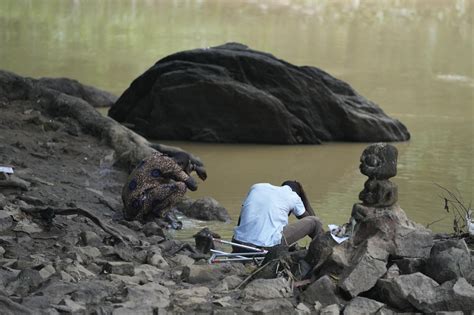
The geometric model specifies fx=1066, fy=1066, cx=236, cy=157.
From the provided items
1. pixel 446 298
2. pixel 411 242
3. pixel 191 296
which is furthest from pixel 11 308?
pixel 411 242

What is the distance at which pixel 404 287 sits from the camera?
6406 mm

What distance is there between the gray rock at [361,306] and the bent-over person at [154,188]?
3778 millimetres

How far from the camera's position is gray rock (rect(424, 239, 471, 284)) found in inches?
258

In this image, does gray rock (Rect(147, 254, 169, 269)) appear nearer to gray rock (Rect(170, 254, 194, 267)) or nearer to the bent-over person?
gray rock (Rect(170, 254, 194, 267))

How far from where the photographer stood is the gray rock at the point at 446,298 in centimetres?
626

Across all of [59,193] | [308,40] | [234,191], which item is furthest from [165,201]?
[308,40]

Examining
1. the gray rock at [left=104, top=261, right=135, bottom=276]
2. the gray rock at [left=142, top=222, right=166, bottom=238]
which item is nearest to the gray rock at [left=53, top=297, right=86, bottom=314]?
the gray rock at [left=104, top=261, right=135, bottom=276]

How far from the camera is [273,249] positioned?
6.94 meters

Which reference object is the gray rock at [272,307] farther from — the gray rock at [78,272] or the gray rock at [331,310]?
the gray rock at [78,272]

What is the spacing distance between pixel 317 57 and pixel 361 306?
58.8 feet

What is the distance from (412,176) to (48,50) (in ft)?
42.9

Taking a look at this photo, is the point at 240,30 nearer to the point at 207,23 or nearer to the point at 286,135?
the point at 207,23

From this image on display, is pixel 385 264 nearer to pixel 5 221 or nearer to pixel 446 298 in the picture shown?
pixel 446 298

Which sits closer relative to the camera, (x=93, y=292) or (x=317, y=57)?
(x=93, y=292)
